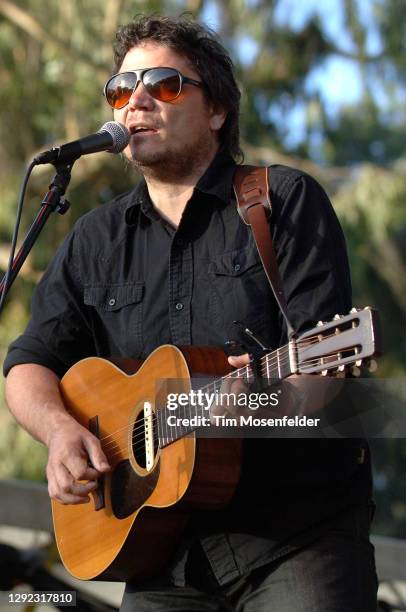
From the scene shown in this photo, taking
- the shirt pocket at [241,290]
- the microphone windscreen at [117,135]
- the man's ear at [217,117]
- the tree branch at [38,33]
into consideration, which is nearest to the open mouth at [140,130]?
the microphone windscreen at [117,135]

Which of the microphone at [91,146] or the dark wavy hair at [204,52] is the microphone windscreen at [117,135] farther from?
the dark wavy hair at [204,52]

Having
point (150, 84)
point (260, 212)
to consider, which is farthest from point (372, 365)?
point (150, 84)

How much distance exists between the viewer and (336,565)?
9.00ft

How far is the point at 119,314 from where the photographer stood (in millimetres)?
3279

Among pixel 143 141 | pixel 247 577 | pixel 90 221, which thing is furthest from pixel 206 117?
pixel 247 577

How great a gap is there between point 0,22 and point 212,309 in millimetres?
10412

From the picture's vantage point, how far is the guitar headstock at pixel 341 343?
2.38 metres

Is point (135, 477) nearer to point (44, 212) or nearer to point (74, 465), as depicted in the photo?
point (74, 465)

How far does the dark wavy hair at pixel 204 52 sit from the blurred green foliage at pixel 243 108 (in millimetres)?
6894

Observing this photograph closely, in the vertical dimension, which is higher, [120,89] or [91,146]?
[120,89]

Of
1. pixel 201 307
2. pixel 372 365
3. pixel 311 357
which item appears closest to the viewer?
pixel 372 365

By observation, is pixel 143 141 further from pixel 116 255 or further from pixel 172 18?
pixel 172 18

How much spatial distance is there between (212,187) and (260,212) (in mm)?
292

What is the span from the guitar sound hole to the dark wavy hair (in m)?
1.06
